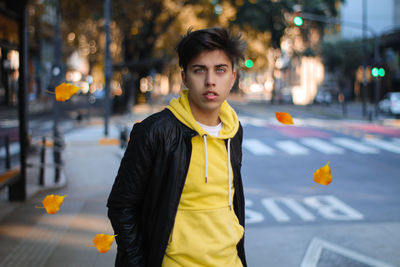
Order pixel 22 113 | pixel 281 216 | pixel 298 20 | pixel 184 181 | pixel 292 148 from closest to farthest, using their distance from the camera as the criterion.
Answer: pixel 184 181
pixel 281 216
pixel 22 113
pixel 292 148
pixel 298 20

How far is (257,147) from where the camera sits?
1681 cm

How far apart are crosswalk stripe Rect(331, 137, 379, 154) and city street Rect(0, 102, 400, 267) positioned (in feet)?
2.88

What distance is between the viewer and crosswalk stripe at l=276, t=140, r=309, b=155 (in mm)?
15492

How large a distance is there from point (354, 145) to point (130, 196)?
51.7 feet

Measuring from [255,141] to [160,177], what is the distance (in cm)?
1653

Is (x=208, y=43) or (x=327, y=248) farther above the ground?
(x=208, y=43)

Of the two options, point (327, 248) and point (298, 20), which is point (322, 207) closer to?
point (327, 248)

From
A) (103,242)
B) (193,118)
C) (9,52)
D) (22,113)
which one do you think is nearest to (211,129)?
(193,118)

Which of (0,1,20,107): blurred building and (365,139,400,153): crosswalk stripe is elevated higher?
(0,1,20,107): blurred building

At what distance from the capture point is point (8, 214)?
726cm

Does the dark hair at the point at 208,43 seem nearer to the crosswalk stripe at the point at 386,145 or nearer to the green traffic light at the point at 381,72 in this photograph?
the crosswalk stripe at the point at 386,145

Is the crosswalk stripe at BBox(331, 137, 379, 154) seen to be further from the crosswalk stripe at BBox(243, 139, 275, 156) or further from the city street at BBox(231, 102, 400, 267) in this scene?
the crosswalk stripe at BBox(243, 139, 275, 156)

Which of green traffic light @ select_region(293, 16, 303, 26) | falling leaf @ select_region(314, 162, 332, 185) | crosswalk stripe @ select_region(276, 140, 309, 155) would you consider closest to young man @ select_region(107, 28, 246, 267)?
falling leaf @ select_region(314, 162, 332, 185)

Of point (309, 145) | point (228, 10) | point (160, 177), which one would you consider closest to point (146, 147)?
point (160, 177)
